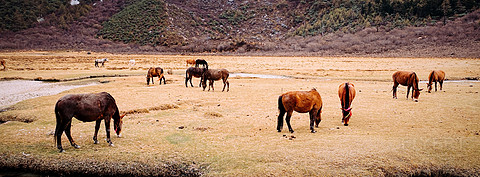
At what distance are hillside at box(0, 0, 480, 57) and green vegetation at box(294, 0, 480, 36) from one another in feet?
0.91

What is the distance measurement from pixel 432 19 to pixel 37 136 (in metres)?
105

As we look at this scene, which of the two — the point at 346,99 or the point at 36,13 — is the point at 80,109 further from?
the point at 36,13

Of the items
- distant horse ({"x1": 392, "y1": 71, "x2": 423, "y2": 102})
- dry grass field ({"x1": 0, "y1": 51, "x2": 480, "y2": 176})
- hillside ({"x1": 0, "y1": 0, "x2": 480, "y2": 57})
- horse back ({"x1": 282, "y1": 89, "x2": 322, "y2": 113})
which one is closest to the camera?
dry grass field ({"x1": 0, "y1": 51, "x2": 480, "y2": 176})

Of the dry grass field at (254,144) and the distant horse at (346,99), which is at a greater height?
the distant horse at (346,99)

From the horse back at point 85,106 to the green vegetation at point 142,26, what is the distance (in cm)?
9926

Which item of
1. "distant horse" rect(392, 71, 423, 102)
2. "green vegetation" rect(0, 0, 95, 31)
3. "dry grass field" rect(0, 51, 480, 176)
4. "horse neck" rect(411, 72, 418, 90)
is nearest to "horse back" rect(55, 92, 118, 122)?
"dry grass field" rect(0, 51, 480, 176)

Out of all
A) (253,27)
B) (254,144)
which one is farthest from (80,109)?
(253,27)

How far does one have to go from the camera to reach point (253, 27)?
423 ft

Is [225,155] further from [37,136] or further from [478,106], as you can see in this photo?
[478,106]

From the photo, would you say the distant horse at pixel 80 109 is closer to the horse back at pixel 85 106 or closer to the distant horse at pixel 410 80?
the horse back at pixel 85 106

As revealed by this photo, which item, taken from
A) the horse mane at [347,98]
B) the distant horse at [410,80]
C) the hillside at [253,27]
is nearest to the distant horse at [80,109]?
the horse mane at [347,98]

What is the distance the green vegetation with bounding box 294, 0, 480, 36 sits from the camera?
86.6 meters

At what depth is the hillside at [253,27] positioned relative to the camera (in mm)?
75625

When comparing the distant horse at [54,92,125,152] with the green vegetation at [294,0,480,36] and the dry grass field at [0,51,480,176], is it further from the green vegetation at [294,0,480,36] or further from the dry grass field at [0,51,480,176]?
the green vegetation at [294,0,480,36]
